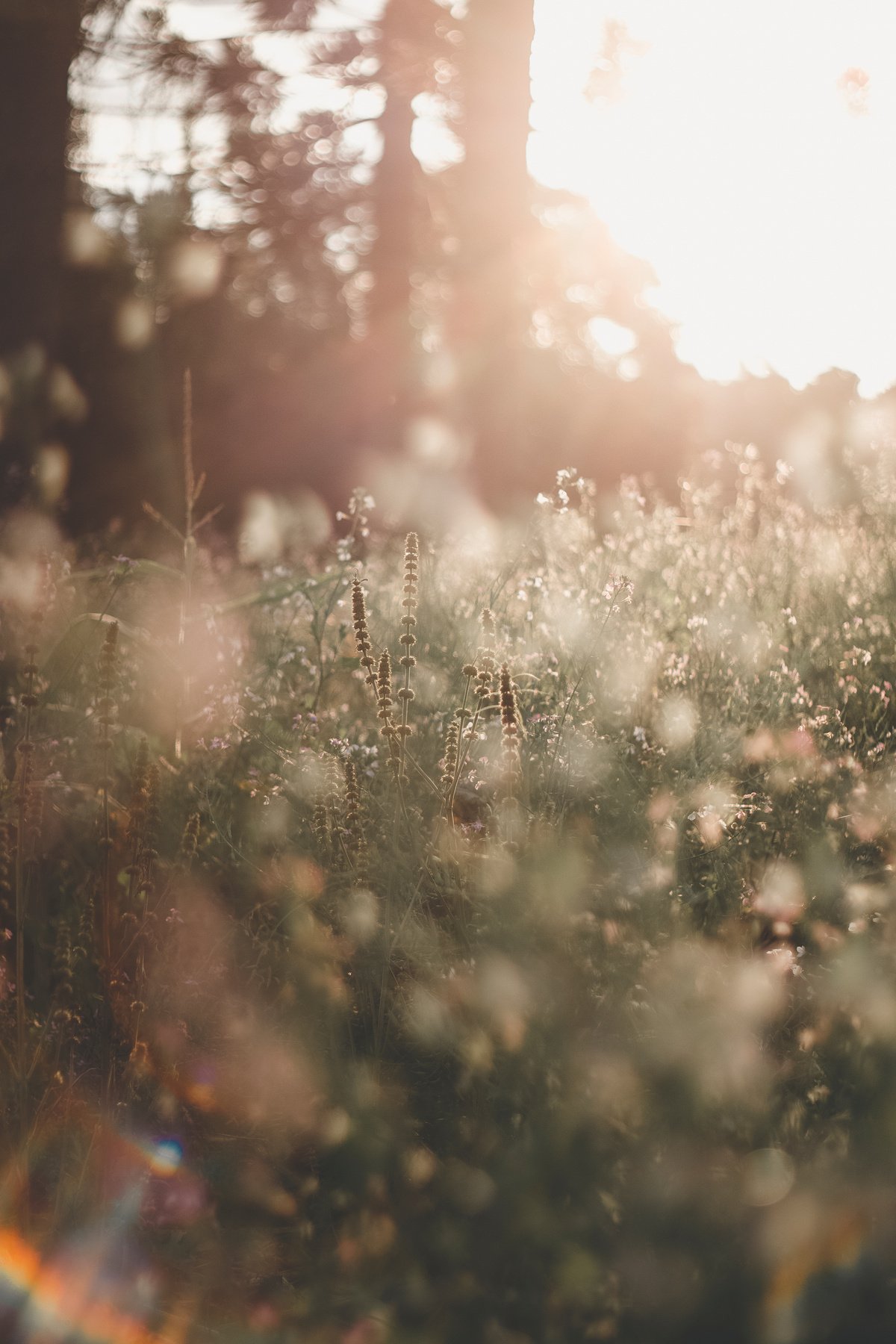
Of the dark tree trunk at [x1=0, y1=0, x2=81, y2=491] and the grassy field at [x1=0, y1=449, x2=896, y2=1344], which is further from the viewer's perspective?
the dark tree trunk at [x1=0, y1=0, x2=81, y2=491]

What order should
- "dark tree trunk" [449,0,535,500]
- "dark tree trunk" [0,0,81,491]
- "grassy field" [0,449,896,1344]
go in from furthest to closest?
"dark tree trunk" [449,0,535,500]
"dark tree trunk" [0,0,81,491]
"grassy field" [0,449,896,1344]

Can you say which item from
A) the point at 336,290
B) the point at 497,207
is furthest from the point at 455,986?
the point at 336,290

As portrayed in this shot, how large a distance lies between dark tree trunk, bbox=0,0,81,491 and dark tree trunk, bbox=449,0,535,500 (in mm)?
2931

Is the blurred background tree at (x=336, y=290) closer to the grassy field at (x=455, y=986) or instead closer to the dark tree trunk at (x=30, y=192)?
the dark tree trunk at (x=30, y=192)

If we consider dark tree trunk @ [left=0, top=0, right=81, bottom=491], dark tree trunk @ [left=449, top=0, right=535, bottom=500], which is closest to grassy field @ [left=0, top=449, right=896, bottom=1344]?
dark tree trunk @ [left=0, top=0, right=81, bottom=491]

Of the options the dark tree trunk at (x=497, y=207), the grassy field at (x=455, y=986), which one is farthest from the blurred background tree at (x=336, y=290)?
the grassy field at (x=455, y=986)

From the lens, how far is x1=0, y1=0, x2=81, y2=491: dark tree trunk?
21.2 ft

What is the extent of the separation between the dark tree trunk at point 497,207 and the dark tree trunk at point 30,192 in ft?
9.62

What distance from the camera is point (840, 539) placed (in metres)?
4.55

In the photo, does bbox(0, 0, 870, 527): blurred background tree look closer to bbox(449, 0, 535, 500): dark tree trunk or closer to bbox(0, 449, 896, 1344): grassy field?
bbox(449, 0, 535, 500): dark tree trunk

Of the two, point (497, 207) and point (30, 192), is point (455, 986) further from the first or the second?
point (497, 207)

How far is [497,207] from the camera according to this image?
27.1ft

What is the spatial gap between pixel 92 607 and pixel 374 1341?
8.05ft

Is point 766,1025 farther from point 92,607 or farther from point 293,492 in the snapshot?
point 293,492
